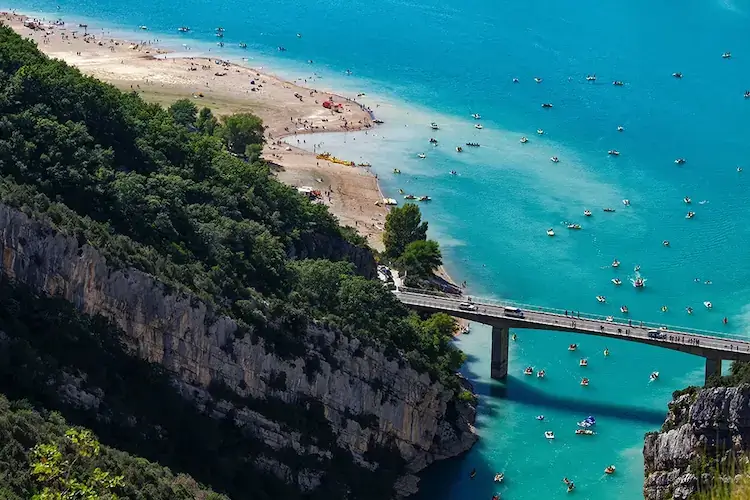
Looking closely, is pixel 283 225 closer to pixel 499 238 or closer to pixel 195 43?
pixel 499 238

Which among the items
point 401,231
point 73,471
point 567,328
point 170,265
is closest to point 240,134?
point 401,231

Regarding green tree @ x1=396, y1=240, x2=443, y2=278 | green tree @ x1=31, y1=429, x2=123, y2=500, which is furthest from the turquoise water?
green tree @ x1=31, y1=429, x2=123, y2=500

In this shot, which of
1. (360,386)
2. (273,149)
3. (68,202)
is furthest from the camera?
(273,149)

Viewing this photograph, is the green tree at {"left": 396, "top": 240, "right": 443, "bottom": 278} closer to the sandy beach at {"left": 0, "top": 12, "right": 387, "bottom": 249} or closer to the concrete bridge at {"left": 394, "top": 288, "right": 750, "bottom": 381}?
the concrete bridge at {"left": 394, "top": 288, "right": 750, "bottom": 381}

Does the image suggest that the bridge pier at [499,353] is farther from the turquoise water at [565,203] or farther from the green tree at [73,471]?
the green tree at [73,471]

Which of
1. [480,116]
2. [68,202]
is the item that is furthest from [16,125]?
[480,116]

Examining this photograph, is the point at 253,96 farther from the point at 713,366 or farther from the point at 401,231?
the point at 713,366
